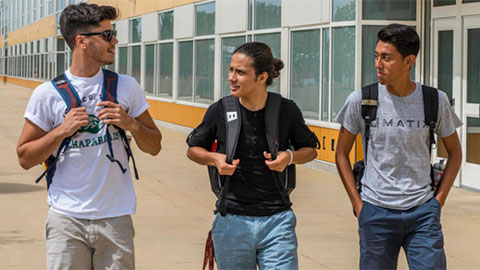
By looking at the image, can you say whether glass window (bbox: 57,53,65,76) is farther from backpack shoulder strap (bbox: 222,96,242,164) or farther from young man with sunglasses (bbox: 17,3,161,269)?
young man with sunglasses (bbox: 17,3,161,269)

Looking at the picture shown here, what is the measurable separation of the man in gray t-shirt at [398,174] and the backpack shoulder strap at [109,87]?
4.14 feet

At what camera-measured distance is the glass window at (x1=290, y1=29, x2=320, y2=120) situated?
1574 centimetres

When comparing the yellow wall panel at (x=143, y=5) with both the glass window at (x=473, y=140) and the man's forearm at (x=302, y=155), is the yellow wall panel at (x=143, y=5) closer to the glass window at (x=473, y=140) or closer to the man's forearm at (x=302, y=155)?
the glass window at (x=473, y=140)

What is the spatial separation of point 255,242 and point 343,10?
1082 cm

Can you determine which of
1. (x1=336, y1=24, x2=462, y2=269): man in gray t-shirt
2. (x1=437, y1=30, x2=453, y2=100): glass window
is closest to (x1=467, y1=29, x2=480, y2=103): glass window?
(x1=437, y1=30, x2=453, y2=100): glass window

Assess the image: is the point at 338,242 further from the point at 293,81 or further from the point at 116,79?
the point at 293,81

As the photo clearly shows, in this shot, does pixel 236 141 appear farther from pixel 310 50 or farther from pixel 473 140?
pixel 310 50

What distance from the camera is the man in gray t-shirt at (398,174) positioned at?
14.8ft

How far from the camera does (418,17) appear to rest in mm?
14438

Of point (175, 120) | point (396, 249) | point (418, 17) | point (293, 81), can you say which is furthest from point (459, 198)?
point (175, 120)

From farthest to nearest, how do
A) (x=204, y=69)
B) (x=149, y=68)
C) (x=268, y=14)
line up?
(x=149, y=68), (x=204, y=69), (x=268, y=14)

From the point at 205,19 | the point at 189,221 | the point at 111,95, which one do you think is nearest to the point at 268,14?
the point at 205,19

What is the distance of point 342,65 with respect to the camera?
587 inches

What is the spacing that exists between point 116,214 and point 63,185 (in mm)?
279
